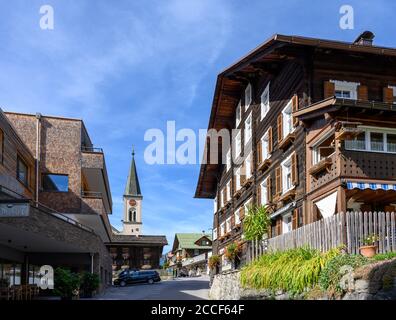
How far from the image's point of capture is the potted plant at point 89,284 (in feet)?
102

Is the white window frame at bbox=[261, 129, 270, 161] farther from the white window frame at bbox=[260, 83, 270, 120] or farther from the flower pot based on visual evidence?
the flower pot

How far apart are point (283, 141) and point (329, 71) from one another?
3.73 meters

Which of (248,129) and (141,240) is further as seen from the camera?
(141,240)

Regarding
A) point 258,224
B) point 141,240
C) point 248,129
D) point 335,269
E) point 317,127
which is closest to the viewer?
point 335,269

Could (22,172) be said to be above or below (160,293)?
above

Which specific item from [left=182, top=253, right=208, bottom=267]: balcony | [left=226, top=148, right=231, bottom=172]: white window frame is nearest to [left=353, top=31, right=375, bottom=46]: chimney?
[left=226, top=148, right=231, bottom=172]: white window frame

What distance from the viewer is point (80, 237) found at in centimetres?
2912

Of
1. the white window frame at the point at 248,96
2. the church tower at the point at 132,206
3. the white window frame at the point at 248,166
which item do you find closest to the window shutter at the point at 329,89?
the white window frame at the point at 248,96

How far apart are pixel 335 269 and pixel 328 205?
6.48 m

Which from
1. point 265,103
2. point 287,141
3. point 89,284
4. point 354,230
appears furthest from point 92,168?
point 354,230

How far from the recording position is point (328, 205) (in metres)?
19.5

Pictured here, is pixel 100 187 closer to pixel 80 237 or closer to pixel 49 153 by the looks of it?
pixel 49 153

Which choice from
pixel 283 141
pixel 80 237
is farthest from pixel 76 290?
pixel 283 141

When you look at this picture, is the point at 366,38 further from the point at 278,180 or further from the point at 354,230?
the point at 354,230
